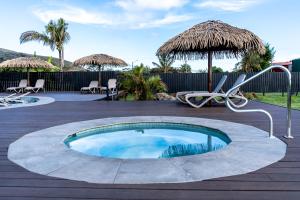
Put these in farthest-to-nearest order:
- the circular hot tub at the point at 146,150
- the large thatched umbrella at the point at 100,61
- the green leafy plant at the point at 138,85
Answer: the large thatched umbrella at the point at 100,61 → the green leafy plant at the point at 138,85 → the circular hot tub at the point at 146,150

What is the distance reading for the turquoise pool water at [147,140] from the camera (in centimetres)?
422

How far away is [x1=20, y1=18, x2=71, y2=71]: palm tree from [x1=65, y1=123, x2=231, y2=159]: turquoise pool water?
21.2 m

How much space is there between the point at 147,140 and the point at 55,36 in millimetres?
22357

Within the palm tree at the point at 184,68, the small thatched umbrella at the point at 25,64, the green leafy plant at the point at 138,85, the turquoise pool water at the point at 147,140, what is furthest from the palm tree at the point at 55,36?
the turquoise pool water at the point at 147,140

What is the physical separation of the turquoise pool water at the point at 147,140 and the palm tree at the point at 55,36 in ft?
69.6

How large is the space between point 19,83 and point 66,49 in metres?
8.71

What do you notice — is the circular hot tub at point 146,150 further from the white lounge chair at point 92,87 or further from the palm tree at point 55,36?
the palm tree at point 55,36

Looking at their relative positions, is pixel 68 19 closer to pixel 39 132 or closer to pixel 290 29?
pixel 290 29

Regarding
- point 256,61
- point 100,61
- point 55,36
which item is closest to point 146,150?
point 100,61

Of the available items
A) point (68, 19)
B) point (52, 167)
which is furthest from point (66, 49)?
point (52, 167)

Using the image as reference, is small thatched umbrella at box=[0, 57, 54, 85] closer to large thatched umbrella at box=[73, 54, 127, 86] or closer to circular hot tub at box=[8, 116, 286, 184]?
large thatched umbrella at box=[73, 54, 127, 86]

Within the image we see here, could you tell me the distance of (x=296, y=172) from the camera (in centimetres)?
281

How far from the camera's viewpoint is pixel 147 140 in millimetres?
5086

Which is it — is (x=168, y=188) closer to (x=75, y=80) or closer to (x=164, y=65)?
(x=75, y=80)
